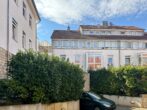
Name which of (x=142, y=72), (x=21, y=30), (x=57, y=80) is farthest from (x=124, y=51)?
(x=57, y=80)

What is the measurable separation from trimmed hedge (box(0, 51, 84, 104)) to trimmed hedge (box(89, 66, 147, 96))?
1188 cm

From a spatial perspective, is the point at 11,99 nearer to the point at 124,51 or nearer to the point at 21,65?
the point at 21,65

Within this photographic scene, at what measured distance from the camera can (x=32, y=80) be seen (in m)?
13.7

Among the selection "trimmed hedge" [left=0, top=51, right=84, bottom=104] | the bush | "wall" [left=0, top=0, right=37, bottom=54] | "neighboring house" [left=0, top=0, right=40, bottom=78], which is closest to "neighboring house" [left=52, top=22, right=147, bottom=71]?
the bush

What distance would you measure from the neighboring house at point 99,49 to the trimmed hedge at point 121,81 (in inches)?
869

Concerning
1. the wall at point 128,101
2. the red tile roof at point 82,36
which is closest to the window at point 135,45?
the red tile roof at point 82,36

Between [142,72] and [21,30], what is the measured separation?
1127 cm

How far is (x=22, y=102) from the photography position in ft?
43.2

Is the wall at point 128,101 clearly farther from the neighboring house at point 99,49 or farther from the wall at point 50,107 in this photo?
the neighboring house at point 99,49

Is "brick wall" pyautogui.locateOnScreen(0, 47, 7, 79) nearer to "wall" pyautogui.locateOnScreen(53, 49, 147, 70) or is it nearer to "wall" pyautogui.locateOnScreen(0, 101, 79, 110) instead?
"wall" pyautogui.locateOnScreen(0, 101, 79, 110)

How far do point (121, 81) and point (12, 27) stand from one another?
12.4 metres

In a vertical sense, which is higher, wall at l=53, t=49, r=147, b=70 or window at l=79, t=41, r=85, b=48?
window at l=79, t=41, r=85, b=48

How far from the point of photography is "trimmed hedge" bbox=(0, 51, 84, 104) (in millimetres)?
12728

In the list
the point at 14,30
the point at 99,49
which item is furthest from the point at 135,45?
the point at 14,30
